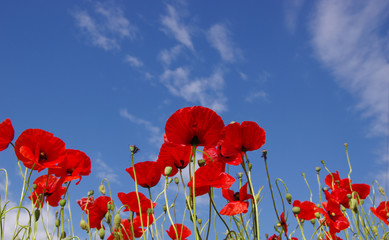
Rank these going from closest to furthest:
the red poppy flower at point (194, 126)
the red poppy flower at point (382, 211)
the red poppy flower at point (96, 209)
Result: the red poppy flower at point (194, 126) < the red poppy flower at point (96, 209) < the red poppy flower at point (382, 211)

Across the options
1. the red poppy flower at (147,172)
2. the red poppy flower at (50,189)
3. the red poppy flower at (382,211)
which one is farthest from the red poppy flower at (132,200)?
the red poppy flower at (382,211)

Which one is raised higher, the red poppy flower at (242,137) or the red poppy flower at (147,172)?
the red poppy flower at (242,137)

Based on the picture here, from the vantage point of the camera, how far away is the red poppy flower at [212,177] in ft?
5.29

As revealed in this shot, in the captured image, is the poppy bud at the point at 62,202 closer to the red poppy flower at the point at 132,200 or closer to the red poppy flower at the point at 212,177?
the red poppy flower at the point at 132,200

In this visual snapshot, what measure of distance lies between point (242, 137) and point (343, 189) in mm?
1128

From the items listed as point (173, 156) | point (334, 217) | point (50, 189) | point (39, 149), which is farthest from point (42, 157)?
point (334, 217)

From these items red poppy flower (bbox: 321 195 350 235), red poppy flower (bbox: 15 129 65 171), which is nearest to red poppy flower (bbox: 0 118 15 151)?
red poppy flower (bbox: 15 129 65 171)

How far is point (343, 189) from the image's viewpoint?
2396mm

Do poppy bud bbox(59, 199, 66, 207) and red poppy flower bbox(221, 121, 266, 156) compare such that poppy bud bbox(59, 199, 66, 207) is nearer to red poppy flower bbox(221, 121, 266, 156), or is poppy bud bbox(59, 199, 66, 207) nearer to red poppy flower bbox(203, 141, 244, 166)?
red poppy flower bbox(203, 141, 244, 166)

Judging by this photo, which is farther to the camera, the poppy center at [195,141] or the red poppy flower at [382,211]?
the red poppy flower at [382,211]

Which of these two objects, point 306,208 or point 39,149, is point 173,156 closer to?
point 39,149

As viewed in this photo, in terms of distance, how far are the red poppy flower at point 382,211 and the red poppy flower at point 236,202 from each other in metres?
1.25

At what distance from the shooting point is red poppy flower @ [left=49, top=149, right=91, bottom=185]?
77.2 inches

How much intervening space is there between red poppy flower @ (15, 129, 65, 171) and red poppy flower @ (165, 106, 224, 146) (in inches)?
24.8
